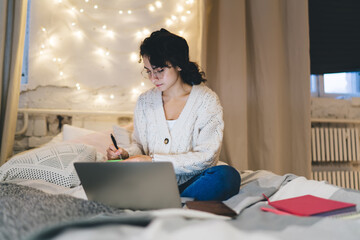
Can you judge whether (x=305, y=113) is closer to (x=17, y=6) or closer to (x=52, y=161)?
(x=52, y=161)

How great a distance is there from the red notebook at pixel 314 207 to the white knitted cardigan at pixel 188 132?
1.40 feet

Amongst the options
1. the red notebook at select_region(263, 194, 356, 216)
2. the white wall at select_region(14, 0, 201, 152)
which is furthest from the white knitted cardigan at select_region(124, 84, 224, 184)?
the white wall at select_region(14, 0, 201, 152)

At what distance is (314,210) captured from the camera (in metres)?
0.74

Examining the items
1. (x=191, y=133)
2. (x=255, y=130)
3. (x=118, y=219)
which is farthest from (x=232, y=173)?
(x=255, y=130)

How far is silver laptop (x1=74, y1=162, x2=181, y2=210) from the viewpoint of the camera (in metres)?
0.76

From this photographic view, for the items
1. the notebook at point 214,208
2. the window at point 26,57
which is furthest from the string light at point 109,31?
the notebook at point 214,208

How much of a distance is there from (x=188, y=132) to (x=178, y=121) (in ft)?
0.25

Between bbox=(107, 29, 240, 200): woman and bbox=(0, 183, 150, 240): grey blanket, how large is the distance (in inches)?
17.2

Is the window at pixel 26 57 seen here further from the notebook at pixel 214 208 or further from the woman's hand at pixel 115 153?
the notebook at pixel 214 208

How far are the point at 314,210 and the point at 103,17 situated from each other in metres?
2.06

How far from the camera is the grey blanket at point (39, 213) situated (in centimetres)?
53

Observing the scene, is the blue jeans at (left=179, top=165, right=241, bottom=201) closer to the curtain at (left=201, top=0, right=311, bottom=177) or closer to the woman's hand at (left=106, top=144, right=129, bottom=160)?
the woman's hand at (left=106, top=144, right=129, bottom=160)

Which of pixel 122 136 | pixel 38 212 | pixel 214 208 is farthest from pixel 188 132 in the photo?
pixel 38 212

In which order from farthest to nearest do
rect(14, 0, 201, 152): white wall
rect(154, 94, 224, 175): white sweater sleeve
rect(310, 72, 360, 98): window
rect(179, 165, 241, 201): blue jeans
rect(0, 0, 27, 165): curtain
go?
rect(310, 72, 360, 98): window → rect(14, 0, 201, 152): white wall → rect(0, 0, 27, 165): curtain → rect(154, 94, 224, 175): white sweater sleeve → rect(179, 165, 241, 201): blue jeans
